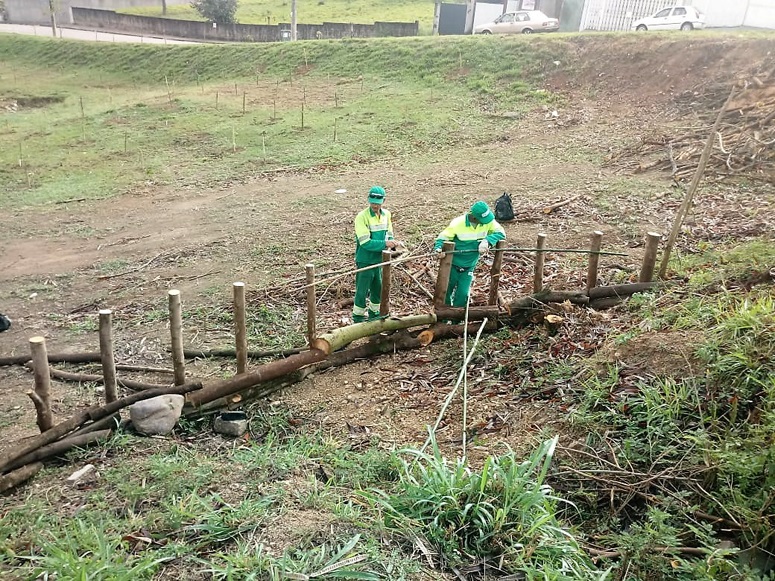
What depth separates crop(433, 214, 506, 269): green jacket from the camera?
6891 mm

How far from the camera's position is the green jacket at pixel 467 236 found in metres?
6.89

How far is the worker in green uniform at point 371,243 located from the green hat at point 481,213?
98 cm

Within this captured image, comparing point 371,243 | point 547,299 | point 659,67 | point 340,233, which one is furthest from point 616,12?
point 371,243

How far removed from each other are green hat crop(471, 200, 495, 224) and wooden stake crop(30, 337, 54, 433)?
4.34m

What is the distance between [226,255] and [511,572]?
766 centimetres

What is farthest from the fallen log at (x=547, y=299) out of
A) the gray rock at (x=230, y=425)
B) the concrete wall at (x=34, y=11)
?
the concrete wall at (x=34, y=11)

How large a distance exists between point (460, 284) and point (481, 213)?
0.88 m

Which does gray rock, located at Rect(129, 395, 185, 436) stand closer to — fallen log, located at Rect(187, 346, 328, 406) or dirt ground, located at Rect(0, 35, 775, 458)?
fallen log, located at Rect(187, 346, 328, 406)

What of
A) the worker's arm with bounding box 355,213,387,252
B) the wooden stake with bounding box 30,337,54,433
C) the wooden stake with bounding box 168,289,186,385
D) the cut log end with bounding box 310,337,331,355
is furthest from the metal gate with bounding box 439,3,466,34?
the wooden stake with bounding box 30,337,54,433

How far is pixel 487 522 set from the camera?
3.52 meters

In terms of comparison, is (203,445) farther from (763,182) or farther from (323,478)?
(763,182)

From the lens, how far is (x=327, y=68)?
23234 millimetres

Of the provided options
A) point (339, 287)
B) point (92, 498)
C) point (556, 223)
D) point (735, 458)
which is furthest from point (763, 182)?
point (92, 498)

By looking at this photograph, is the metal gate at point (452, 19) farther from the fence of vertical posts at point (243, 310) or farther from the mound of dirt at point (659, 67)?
the fence of vertical posts at point (243, 310)
